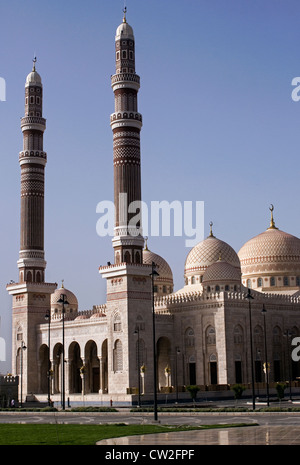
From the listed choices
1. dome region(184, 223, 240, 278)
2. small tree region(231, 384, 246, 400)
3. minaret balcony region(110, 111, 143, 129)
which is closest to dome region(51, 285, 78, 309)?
dome region(184, 223, 240, 278)

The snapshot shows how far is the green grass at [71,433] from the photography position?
2144 centimetres

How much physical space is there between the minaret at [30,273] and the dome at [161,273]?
43.0 feet

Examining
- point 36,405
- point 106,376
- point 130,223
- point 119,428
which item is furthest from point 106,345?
point 119,428

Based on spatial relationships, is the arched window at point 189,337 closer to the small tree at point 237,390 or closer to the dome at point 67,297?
the small tree at point 237,390

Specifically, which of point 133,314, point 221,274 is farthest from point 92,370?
point 221,274

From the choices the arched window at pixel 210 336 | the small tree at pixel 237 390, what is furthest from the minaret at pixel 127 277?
the small tree at pixel 237 390

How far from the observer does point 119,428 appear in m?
25.7

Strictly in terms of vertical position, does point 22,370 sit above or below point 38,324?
below

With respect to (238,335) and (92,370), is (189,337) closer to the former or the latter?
(238,335)

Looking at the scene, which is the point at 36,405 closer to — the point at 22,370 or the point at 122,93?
the point at 22,370

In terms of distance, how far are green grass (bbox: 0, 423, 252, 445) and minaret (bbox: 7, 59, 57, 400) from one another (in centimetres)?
3330

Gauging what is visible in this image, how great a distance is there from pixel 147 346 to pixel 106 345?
17.3 feet

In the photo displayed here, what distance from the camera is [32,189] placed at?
62.2m

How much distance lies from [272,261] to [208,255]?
648cm
